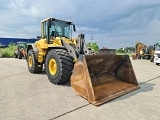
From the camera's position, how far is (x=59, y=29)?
7.60 m

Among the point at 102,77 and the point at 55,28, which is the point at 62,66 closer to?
the point at 102,77

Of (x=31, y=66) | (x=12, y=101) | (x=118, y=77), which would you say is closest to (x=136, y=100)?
(x=118, y=77)

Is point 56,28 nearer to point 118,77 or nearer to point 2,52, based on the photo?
point 118,77

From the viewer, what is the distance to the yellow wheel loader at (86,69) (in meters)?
4.71

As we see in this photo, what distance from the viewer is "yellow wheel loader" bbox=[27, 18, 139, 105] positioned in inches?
186

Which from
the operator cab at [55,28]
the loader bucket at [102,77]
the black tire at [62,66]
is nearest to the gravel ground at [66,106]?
the loader bucket at [102,77]

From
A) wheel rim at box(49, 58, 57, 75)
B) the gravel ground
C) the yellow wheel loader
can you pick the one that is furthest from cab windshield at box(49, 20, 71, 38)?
the gravel ground

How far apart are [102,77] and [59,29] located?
2.99 m

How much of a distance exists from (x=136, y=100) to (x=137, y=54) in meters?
22.1

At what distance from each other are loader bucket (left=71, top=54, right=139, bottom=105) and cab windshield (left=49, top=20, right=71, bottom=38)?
8.87ft

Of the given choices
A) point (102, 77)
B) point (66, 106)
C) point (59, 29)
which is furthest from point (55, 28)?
point (66, 106)

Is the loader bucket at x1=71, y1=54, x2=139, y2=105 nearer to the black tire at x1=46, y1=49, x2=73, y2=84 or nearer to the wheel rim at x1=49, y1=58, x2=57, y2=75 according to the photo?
the black tire at x1=46, y1=49, x2=73, y2=84

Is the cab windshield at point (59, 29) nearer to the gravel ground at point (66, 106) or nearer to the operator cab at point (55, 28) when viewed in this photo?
the operator cab at point (55, 28)

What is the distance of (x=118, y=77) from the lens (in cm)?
621
